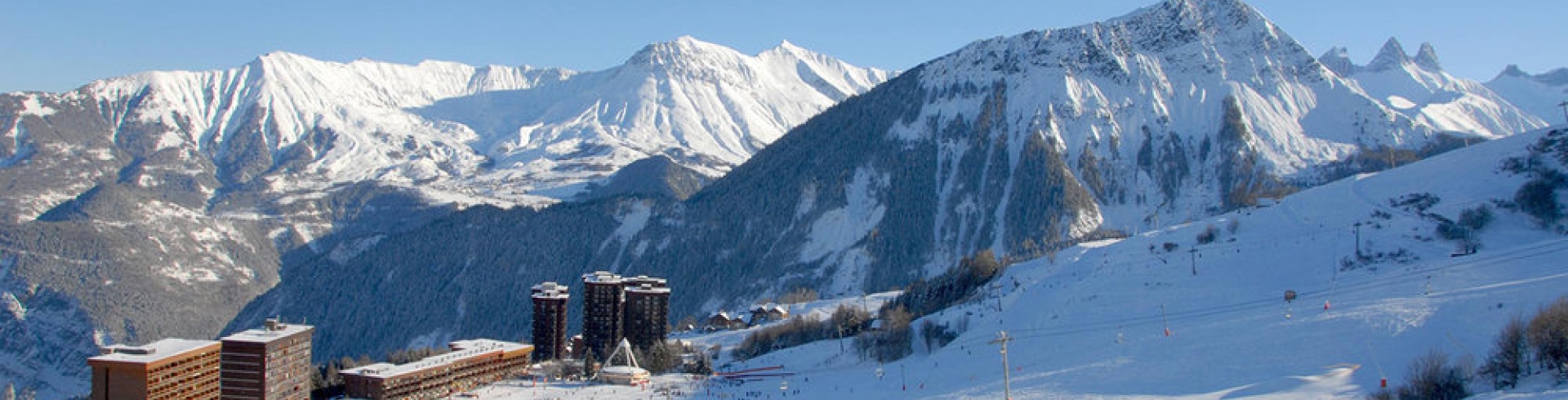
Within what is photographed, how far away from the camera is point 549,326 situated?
14512 cm

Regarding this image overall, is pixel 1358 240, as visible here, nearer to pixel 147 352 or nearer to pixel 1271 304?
pixel 1271 304

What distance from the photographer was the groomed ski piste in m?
73.2

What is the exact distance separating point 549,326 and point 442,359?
38427 mm

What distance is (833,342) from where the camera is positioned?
409ft

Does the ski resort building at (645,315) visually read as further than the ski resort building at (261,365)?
Yes

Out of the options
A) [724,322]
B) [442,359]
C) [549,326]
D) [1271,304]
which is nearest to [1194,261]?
[1271,304]

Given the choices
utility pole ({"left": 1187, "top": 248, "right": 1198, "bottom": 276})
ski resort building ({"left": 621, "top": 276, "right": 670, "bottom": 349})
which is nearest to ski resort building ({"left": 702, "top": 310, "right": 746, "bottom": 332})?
ski resort building ({"left": 621, "top": 276, "right": 670, "bottom": 349})

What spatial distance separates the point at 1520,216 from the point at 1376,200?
13.2 m

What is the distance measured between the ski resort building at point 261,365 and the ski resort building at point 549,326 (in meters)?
50.0

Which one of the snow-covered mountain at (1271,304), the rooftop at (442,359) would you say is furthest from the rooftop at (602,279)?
the rooftop at (442,359)

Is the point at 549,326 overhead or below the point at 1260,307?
overhead

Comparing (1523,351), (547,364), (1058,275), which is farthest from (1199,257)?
→ (547,364)

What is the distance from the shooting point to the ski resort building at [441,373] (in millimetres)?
99812

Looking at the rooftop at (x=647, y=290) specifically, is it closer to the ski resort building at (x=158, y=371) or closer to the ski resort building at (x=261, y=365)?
the ski resort building at (x=261, y=365)
